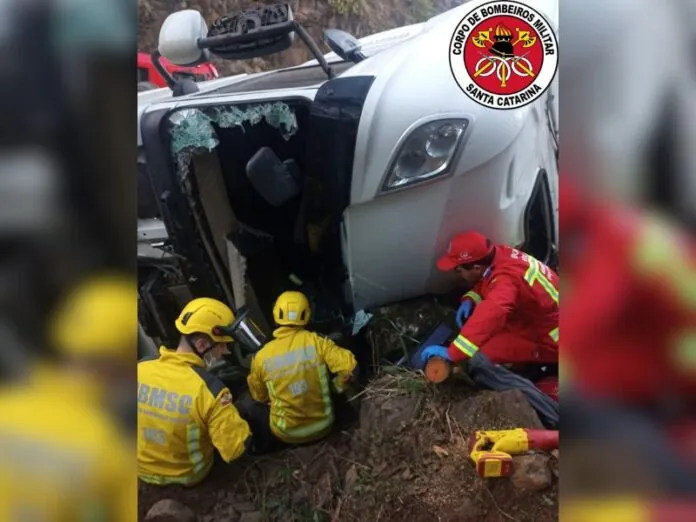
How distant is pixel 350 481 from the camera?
5.46 ft

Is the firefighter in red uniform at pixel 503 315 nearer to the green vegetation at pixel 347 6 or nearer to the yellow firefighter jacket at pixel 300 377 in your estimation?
the yellow firefighter jacket at pixel 300 377

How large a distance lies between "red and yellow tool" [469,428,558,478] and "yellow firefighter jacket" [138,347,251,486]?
23.3 inches

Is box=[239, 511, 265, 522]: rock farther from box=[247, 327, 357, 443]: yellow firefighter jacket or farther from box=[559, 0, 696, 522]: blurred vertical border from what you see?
box=[559, 0, 696, 522]: blurred vertical border

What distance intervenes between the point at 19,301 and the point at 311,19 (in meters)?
1.12

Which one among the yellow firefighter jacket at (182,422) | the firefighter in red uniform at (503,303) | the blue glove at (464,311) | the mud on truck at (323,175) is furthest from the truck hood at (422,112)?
the yellow firefighter jacket at (182,422)

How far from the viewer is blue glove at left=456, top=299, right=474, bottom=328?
65.1 inches

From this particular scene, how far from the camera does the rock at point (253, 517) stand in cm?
167

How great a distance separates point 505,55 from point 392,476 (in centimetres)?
110

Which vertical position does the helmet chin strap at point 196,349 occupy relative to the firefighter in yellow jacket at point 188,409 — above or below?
above

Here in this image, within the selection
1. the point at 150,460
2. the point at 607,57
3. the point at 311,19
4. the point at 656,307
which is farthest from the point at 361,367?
the point at 607,57

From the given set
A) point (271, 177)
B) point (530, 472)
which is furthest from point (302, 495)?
point (271, 177)

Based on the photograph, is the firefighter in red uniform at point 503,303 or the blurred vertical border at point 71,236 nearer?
the firefighter in red uniform at point 503,303

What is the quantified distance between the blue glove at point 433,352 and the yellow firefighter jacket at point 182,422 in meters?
0.50

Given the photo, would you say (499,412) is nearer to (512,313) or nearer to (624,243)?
(512,313)
